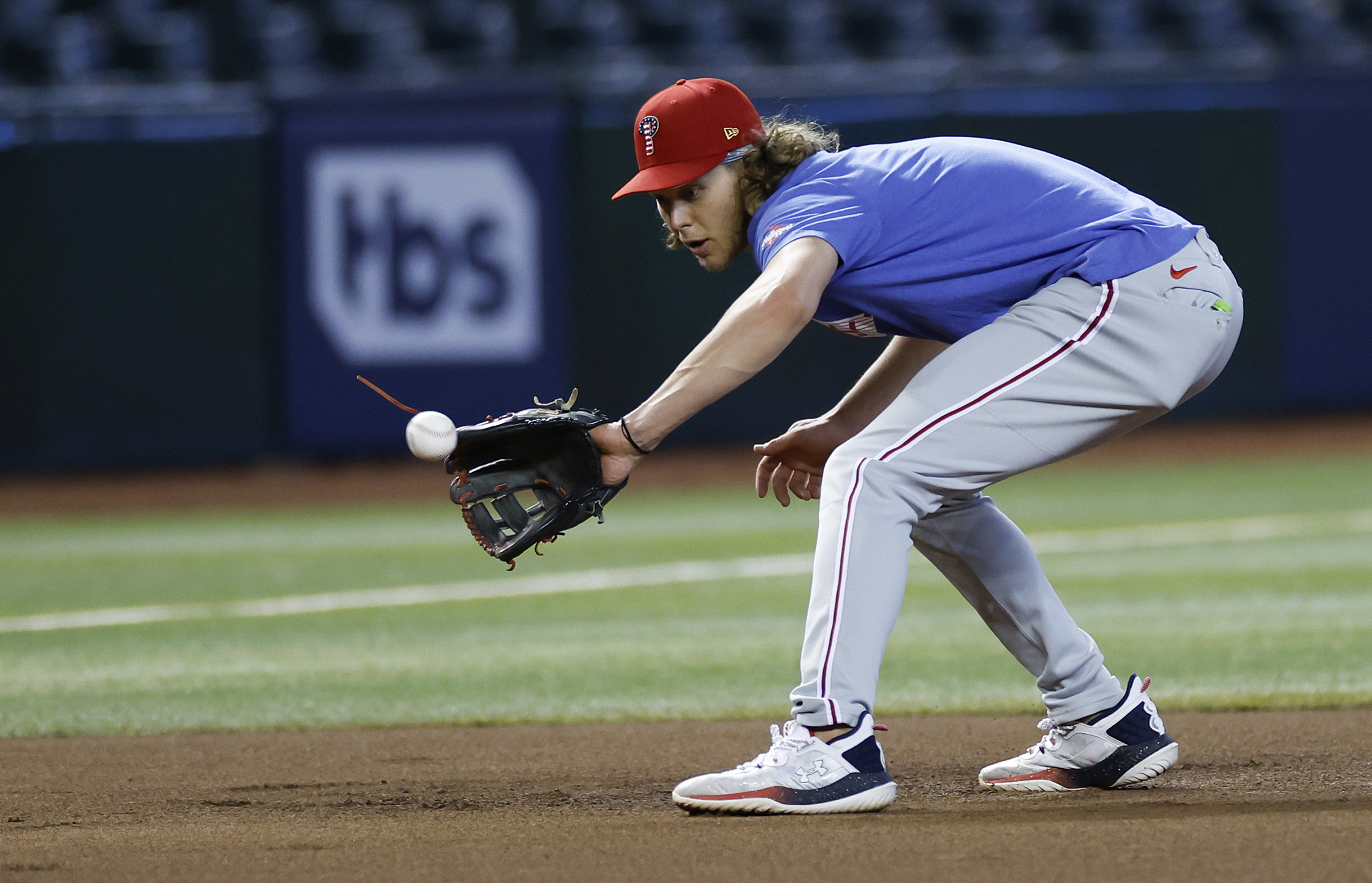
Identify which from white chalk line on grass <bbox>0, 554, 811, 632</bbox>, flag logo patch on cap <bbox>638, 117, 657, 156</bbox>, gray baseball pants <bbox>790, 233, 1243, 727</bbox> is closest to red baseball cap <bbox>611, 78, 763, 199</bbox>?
flag logo patch on cap <bbox>638, 117, 657, 156</bbox>

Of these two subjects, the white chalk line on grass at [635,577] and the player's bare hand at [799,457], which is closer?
the player's bare hand at [799,457]

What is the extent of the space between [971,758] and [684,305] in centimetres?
862

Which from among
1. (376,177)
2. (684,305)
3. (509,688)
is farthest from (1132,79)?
(509,688)

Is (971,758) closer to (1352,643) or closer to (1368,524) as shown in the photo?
(1352,643)

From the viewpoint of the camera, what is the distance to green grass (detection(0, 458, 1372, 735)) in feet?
15.9

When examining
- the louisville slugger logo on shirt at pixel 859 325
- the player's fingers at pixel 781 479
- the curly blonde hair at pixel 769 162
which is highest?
the curly blonde hair at pixel 769 162

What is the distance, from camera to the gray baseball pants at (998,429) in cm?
318

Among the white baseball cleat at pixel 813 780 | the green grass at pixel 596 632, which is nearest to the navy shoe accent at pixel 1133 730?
the white baseball cleat at pixel 813 780

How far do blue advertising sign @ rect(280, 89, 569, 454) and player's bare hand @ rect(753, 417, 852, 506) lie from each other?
26.2 feet

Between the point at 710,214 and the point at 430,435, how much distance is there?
0.74 metres

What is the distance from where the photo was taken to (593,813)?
3344mm

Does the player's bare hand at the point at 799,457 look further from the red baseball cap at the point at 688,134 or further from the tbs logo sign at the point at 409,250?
the tbs logo sign at the point at 409,250

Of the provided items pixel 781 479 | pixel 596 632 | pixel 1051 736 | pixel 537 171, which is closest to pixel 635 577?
pixel 596 632

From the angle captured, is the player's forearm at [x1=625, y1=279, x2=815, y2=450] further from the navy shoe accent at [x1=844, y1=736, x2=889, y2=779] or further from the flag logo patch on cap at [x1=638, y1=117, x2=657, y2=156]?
the navy shoe accent at [x1=844, y1=736, x2=889, y2=779]
